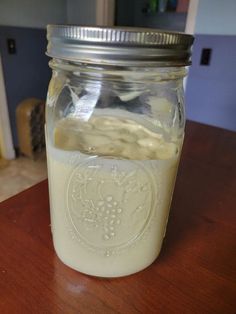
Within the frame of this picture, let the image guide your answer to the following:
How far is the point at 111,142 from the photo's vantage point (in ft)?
1.15

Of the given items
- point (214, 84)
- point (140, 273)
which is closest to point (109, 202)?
point (140, 273)

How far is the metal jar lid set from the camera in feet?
0.78

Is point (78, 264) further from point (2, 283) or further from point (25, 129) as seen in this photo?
point (25, 129)

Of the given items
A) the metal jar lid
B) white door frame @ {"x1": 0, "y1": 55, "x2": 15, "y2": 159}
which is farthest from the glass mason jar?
white door frame @ {"x1": 0, "y1": 55, "x2": 15, "y2": 159}

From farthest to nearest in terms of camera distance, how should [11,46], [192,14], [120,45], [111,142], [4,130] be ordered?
1. [4,130]
2. [11,46]
3. [192,14]
4. [111,142]
5. [120,45]

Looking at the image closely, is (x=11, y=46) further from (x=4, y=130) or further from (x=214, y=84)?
(x=214, y=84)

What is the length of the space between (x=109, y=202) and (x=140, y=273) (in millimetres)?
118

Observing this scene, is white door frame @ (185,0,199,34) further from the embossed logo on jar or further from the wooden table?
the embossed logo on jar

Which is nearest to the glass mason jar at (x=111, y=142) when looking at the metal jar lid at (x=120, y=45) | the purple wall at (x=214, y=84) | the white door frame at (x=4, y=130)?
the metal jar lid at (x=120, y=45)

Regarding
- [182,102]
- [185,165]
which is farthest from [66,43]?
[185,165]

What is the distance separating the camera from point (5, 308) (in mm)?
300

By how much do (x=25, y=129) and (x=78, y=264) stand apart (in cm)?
150

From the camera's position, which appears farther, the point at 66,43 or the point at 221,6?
the point at 221,6

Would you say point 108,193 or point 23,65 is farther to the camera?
point 23,65
